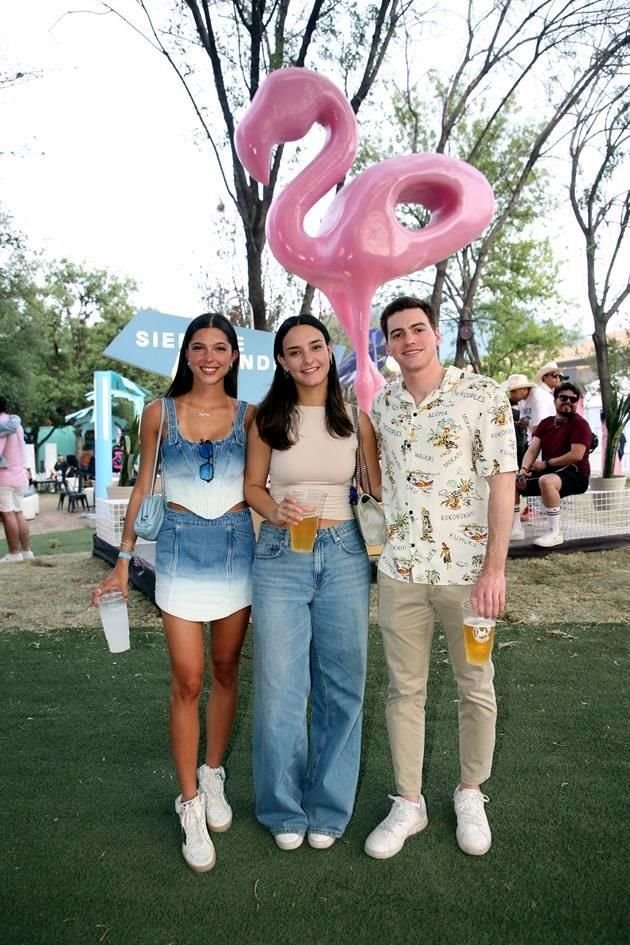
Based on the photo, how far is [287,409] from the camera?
2252 millimetres

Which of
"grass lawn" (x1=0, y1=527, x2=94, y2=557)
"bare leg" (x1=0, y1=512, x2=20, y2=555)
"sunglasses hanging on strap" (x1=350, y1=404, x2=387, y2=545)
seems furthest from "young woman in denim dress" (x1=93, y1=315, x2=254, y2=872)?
"grass lawn" (x1=0, y1=527, x2=94, y2=557)

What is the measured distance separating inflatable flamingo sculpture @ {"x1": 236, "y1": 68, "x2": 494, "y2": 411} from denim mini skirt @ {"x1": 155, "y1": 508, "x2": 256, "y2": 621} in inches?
124

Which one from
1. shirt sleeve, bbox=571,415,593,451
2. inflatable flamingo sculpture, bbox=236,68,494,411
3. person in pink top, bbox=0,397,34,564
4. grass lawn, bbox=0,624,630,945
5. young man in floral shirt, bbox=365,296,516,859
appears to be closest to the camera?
grass lawn, bbox=0,624,630,945

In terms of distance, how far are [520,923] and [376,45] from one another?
8.59 m

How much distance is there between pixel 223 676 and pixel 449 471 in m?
0.99

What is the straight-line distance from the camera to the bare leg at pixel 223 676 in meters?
2.29

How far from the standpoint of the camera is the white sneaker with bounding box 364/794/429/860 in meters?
2.20

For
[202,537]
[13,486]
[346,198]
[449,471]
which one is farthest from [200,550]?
[13,486]

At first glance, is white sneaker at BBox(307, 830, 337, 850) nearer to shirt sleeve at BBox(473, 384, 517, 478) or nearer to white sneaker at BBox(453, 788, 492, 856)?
→ white sneaker at BBox(453, 788, 492, 856)

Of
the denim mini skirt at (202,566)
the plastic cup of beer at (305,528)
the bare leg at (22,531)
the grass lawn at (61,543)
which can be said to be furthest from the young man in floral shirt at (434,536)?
the grass lawn at (61,543)

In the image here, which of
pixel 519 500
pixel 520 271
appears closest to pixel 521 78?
pixel 519 500

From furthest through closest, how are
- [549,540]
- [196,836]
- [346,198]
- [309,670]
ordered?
[549,540] → [346,198] → [309,670] → [196,836]

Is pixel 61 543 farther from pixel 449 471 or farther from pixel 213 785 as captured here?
pixel 449 471

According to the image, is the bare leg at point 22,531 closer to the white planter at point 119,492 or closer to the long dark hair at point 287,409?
the white planter at point 119,492
